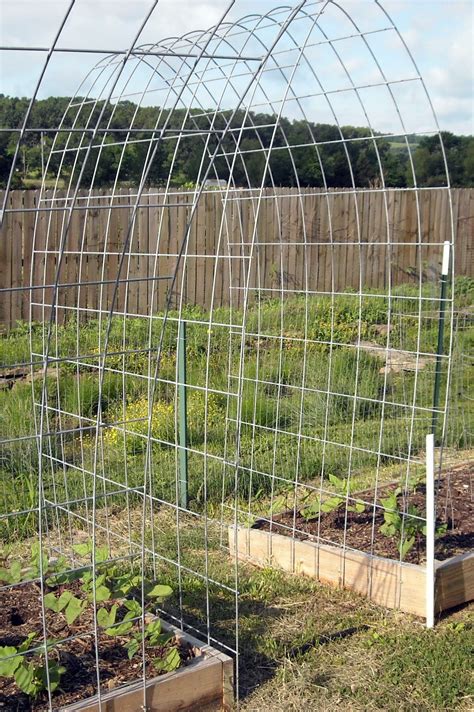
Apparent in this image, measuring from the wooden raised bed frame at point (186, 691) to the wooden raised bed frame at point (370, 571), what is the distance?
880mm

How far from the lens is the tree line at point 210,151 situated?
4898mm

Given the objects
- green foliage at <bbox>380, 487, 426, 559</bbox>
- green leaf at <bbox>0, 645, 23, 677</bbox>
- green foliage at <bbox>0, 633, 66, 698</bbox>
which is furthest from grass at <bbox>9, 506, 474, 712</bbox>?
green leaf at <bbox>0, 645, 23, 677</bbox>

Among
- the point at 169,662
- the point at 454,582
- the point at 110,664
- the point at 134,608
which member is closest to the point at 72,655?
the point at 110,664

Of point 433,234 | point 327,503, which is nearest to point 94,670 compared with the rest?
point 327,503

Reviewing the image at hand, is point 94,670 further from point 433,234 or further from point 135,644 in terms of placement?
point 433,234

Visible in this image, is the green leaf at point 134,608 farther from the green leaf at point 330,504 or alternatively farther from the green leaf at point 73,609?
the green leaf at point 330,504

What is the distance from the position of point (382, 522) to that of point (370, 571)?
574 mm

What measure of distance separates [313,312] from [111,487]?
4.82 meters

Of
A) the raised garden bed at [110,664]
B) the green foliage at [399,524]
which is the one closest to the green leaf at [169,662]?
the raised garden bed at [110,664]

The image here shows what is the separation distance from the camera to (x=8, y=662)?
294 cm

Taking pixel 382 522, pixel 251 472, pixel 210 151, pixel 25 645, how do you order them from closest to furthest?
1. pixel 25 645
2. pixel 382 522
3. pixel 251 472
4. pixel 210 151

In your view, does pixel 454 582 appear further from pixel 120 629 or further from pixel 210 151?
pixel 210 151

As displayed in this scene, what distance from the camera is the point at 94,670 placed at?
3.21m

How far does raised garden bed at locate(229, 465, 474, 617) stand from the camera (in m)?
4.21
